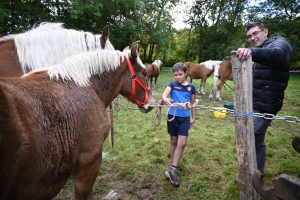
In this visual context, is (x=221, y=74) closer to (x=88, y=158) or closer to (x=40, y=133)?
(x=88, y=158)

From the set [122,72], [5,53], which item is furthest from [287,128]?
[5,53]

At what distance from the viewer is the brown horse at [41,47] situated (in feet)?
7.71

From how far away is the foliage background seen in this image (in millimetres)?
11920

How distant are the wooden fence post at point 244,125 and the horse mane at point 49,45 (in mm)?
1905

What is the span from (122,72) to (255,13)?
20.3m

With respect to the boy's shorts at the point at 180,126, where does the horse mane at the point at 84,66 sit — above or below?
above

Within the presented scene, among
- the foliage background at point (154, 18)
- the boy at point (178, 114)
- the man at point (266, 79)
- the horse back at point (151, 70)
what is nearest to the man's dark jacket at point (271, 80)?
the man at point (266, 79)

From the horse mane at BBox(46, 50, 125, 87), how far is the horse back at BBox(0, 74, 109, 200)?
0.10 meters

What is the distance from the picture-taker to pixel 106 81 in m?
2.14

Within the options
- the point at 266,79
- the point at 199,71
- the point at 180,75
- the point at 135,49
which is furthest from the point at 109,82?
the point at 199,71

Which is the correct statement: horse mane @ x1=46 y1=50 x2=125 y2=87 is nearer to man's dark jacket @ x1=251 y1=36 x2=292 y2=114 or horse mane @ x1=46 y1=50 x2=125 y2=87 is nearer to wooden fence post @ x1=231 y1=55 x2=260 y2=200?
wooden fence post @ x1=231 y1=55 x2=260 y2=200

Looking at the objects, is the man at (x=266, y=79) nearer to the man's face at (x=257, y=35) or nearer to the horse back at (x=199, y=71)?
the man's face at (x=257, y=35)

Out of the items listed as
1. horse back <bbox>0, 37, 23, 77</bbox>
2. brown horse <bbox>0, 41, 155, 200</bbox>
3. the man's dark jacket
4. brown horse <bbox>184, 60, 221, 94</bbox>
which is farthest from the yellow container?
brown horse <bbox>184, 60, 221, 94</bbox>

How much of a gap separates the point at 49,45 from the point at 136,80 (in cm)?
133
